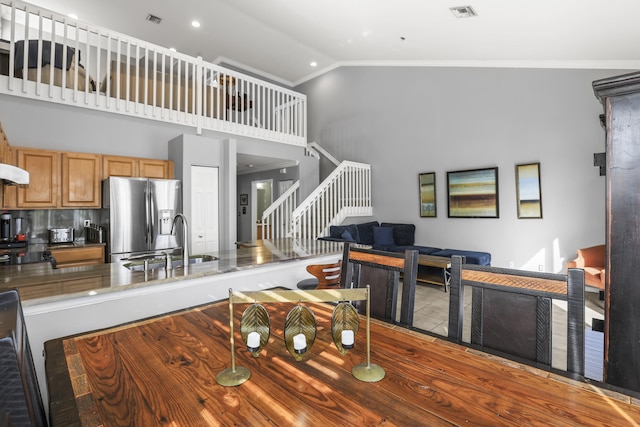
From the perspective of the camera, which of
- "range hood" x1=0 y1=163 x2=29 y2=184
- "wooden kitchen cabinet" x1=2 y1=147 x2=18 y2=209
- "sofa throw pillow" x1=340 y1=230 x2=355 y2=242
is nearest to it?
"range hood" x1=0 y1=163 x2=29 y2=184

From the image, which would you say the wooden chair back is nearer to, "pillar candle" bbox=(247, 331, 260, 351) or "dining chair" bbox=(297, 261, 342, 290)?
"dining chair" bbox=(297, 261, 342, 290)

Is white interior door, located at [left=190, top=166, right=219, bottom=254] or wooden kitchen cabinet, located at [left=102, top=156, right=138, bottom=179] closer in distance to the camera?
wooden kitchen cabinet, located at [left=102, top=156, right=138, bottom=179]

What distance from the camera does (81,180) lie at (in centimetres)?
411

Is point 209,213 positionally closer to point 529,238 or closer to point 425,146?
point 425,146

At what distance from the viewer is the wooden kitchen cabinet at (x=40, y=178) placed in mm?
3691

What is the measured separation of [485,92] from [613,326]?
210 inches

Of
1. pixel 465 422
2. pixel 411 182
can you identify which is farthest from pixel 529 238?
pixel 465 422

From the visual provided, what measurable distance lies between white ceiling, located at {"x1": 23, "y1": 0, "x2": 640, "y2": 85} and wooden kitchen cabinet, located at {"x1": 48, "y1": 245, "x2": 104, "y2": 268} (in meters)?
4.33

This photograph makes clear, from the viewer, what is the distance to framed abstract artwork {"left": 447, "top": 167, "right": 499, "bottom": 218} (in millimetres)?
5371

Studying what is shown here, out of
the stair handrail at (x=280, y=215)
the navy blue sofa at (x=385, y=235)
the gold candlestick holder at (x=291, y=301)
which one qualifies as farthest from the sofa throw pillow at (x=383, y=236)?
the gold candlestick holder at (x=291, y=301)

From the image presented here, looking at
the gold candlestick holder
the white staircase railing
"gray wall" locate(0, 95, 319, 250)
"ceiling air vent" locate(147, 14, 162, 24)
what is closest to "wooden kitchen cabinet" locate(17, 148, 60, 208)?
"gray wall" locate(0, 95, 319, 250)

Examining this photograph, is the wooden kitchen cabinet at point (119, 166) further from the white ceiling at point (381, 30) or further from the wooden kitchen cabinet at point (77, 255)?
the white ceiling at point (381, 30)

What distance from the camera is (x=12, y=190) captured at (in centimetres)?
362

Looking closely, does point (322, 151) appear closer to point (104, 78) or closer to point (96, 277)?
point (104, 78)
